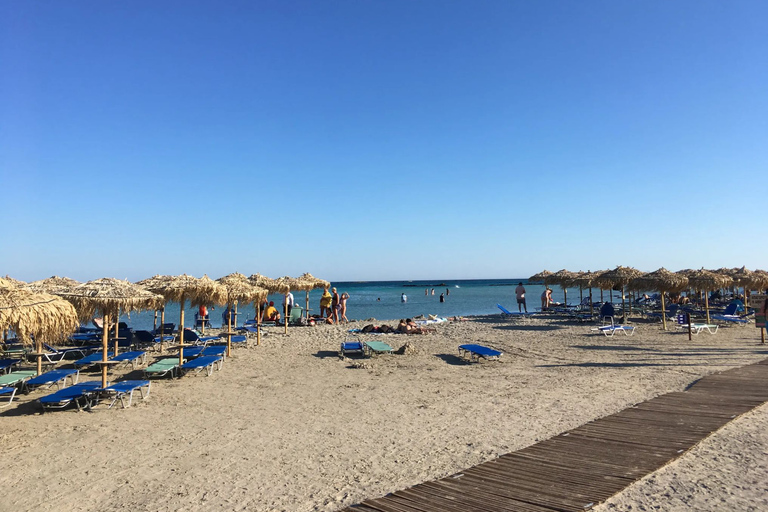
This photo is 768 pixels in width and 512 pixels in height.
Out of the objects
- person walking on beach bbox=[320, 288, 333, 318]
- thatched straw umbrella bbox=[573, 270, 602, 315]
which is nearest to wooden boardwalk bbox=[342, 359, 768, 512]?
thatched straw umbrella bbox=[573, 270, 602, 315]

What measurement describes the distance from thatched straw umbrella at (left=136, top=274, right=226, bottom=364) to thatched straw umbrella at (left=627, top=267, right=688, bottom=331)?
12.9 metres

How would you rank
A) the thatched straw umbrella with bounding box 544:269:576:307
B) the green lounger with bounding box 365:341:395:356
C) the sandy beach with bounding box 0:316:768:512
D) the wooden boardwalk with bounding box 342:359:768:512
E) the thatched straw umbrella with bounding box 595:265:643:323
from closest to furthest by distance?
1. the wooden boardwalk with bounding box 342:359:768:512
2. the sandy beach with bounding box 0:316:768:512
3. the green lounger with bounding box 365:341:395:356
4. the thatched straw umbrella with bounding box 595:265:643:323
5. the thatched straw umbrella with bounding box 544:269:576:307

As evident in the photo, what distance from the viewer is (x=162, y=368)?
830 cm

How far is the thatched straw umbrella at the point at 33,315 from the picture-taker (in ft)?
16.1

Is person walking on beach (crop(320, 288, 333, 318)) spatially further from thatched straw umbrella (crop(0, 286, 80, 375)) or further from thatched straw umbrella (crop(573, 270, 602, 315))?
thatched straw umbrella (crop(0, 286, 80, 375))

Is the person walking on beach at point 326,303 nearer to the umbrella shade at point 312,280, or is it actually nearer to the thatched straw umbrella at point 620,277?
the umbrella shade at point 312,280

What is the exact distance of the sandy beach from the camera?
385cm

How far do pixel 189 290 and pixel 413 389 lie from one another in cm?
477

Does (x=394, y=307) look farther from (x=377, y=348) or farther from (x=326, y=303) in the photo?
(x=377, y=348)

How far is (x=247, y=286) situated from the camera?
1107 cm

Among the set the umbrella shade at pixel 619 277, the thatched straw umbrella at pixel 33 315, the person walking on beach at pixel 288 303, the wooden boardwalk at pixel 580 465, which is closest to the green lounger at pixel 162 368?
the thatched straw umbrella at pixel 33 315

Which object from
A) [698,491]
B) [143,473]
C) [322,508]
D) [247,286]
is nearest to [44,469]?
[143,473]

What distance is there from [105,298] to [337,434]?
13.7 ft

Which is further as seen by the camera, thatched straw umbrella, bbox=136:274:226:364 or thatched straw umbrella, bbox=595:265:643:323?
thatched straw umbrella, bbox=595:265:643:323
